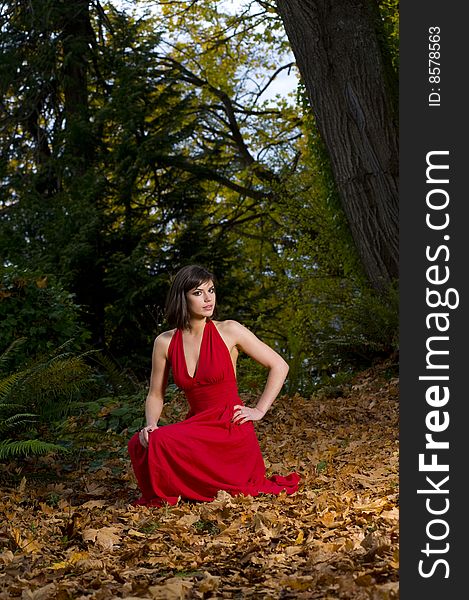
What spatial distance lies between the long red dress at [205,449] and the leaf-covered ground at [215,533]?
139mm

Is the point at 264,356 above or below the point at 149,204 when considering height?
below

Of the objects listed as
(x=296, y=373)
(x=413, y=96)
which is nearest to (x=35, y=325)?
(x=296, y=373)

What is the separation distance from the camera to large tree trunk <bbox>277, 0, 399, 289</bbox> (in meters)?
9.38

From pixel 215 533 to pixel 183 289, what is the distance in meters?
1.48

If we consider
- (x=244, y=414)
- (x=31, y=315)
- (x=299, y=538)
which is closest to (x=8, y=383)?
(x=244, y=414)

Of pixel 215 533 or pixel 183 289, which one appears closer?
pixel 215 533

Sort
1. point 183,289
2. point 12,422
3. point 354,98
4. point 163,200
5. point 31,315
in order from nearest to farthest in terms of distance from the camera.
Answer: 1. point 183,289
2. point 12,422
3. point 31,315
4. point 354,98
5. point 163,200

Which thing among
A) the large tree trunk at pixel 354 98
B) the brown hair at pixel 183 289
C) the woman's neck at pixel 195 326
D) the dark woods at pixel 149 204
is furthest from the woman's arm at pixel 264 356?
the large tree trunk at pixel 354 98

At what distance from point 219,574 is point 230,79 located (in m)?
16.9

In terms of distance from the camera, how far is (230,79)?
19.5m

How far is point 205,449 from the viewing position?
5.14 metres

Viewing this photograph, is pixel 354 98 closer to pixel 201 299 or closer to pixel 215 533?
pixel 201 299

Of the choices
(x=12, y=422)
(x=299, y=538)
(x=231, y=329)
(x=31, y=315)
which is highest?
(x=31, y=315)

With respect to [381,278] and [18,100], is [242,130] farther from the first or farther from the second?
[381,278]
